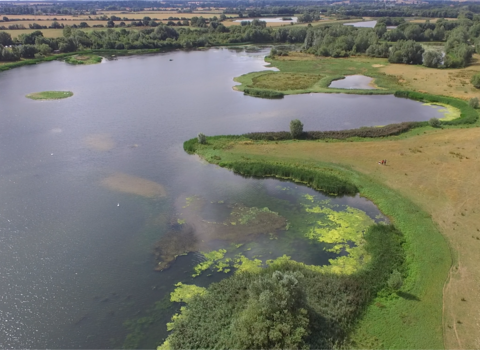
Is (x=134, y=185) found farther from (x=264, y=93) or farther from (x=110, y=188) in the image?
(x=264, y=93)

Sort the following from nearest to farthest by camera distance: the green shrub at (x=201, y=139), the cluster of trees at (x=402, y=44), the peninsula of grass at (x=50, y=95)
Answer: the green shrub at (x=201, y=139)
the peninsula of grass at (x=50, y=95)
the cluster of trees at (x=402, y=44)

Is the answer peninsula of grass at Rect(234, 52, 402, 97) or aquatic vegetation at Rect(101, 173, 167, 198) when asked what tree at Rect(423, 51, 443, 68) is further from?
aquatic vegetation at Rect(101, 173, 167, 198)

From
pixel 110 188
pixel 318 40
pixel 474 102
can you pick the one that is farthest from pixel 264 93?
pixel 318 40

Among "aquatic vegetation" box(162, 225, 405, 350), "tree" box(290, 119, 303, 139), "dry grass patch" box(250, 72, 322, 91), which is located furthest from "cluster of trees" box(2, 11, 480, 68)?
"aquatic vegetation" box(162, 225, 405, 350)

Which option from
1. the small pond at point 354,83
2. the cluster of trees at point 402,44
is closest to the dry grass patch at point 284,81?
the small pond at point 354,83

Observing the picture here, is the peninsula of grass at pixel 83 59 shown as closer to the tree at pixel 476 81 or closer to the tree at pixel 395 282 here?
the tree at pixel 476 81

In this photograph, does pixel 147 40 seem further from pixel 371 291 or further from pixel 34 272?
pixel 371 291
